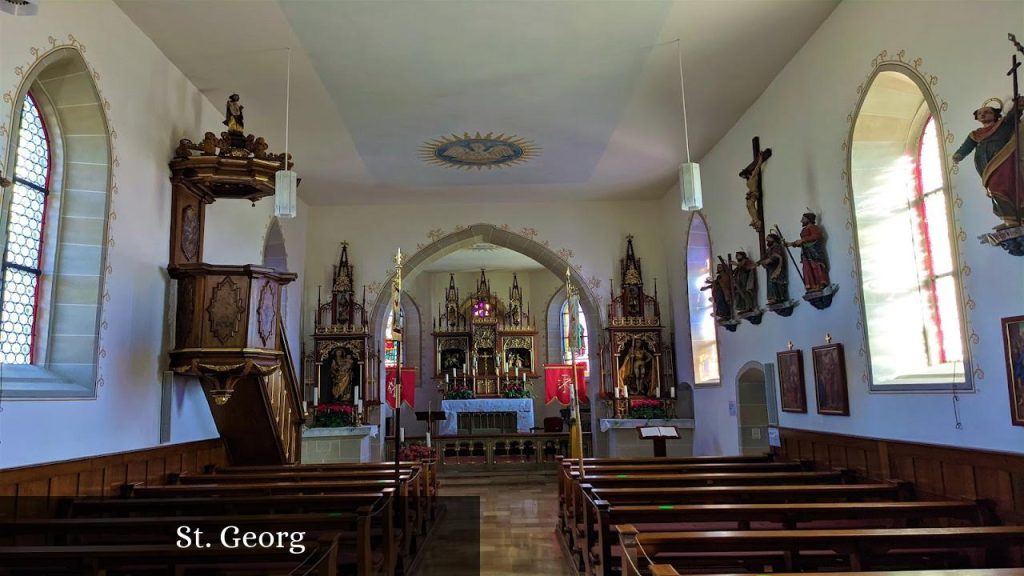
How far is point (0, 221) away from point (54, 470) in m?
2.01

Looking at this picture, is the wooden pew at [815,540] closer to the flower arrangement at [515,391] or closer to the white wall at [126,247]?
the white wall at [126,247]

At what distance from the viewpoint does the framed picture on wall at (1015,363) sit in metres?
4.74

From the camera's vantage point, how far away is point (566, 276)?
28.4ft

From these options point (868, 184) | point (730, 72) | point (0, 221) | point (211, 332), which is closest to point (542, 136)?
point (730, 72)

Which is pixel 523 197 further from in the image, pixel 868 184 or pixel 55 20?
pixel 55 20

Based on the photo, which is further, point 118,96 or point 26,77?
point 118,96

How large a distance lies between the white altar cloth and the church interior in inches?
204

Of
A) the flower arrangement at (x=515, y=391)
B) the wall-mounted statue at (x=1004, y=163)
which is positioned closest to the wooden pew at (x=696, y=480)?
the wall-mounted statue at (x=1004, y=163)

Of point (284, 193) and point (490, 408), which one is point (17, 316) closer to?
point (284, 193)

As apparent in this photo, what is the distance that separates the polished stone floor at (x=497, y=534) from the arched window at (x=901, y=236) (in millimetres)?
3819

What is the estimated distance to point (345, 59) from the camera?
314 inches

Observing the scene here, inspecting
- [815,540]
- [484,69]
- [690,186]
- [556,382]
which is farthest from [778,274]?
[556,382]

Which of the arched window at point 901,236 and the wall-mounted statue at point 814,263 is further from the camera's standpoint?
the wall-mounted statue at point 814,263

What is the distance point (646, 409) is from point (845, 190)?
264 inches
